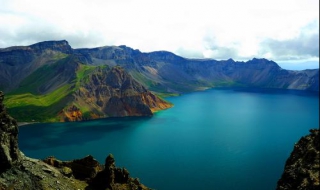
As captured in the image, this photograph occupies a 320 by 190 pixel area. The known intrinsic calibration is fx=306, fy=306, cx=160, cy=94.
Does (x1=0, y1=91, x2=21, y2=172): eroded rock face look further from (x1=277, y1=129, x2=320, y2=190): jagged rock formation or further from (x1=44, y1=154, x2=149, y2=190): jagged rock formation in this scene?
(x1=277, y1=129, x2=320, y2=190): jagged rock formation

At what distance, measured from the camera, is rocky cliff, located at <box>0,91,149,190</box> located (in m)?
67.4

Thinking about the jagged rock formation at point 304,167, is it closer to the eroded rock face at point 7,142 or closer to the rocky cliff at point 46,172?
the rocky cliff at point 46,172

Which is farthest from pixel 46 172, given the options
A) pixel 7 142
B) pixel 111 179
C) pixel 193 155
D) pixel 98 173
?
pixel 193 155

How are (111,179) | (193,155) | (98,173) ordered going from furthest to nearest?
1. (193,155)
2. (98,173)
3. (111,179)

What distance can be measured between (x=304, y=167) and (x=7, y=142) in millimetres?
62444

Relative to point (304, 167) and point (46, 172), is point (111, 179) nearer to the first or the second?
point (46, 172)

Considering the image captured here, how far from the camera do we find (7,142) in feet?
233

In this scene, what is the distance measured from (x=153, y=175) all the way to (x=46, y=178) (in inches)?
2218

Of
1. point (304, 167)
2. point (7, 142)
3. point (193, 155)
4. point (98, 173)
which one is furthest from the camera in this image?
point (193, 155)

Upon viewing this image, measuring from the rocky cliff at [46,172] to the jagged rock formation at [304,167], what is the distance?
41.7 m

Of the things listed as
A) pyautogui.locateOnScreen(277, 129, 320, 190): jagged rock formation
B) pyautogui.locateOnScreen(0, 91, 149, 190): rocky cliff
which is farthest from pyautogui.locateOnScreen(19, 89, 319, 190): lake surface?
pyautogui.locateOnScreen(277, 129, 320, 190): jagged rock formation

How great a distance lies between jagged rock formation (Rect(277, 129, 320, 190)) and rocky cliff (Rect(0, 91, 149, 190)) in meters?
41.7

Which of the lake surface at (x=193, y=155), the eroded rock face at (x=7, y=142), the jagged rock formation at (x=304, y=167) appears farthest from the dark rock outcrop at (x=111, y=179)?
the jagged rock formation at (x=304, y=167)

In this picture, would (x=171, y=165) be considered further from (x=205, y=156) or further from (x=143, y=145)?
(x=143, y=145)
